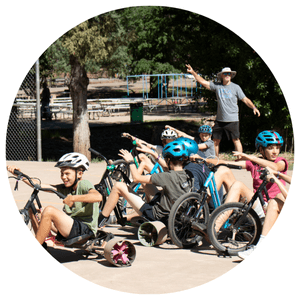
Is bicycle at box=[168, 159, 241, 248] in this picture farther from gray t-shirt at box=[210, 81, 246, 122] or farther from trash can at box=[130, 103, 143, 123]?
trash can at box=[130, 103, 143, 123]

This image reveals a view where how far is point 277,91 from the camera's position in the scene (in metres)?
13.7

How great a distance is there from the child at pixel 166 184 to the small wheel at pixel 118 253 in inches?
26.7

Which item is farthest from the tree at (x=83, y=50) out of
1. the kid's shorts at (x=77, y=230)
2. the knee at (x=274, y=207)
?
the knee at (x=274, y=207)

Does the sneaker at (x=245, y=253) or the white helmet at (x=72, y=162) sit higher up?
the white helmet at (x=72, y=162)

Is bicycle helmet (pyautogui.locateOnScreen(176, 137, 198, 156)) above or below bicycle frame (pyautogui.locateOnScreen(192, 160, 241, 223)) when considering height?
above

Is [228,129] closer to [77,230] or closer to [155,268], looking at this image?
[155,268]

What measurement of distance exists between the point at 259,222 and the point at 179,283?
128 cm

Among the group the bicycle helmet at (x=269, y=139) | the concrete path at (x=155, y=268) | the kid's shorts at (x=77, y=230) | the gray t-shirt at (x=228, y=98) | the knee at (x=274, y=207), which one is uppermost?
the gray t-shirt at (x=228, y=98)

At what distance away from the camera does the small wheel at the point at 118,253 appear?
5.15 metres

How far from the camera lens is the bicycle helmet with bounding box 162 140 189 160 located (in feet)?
18.8

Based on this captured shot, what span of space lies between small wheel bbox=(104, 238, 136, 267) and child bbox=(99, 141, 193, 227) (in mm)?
678

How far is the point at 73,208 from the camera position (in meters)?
5.29

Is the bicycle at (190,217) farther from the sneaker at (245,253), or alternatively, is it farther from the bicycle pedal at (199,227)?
the sneaker at (245,253)

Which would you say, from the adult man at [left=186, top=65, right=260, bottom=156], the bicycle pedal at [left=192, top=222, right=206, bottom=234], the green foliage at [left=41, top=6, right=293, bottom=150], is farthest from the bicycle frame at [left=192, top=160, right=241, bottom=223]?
the green foliage at [left=41, top=6, right=293, bottom=150]
